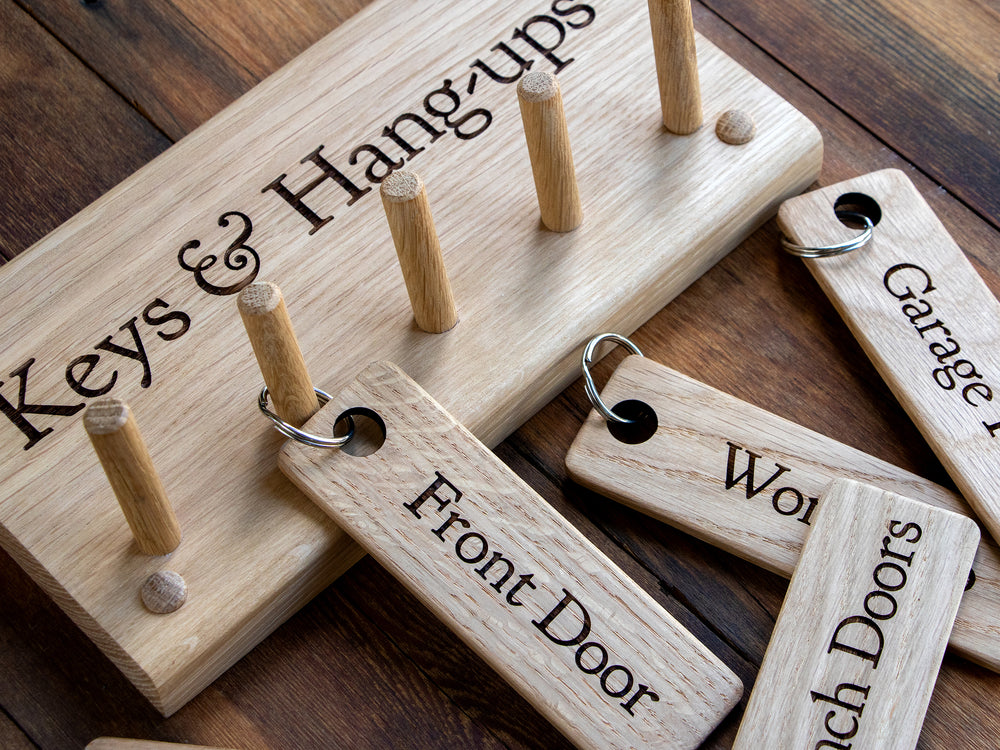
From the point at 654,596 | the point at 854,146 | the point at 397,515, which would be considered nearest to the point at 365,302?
the point at 397,515

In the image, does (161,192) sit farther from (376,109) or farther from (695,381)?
(695,381)

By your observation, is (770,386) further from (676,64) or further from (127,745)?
(127,745)

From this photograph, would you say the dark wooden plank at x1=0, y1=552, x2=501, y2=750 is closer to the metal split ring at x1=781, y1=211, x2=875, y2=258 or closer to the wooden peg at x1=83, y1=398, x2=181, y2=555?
the wooden peg at x1=83, y1=398, x2=181, y2=555

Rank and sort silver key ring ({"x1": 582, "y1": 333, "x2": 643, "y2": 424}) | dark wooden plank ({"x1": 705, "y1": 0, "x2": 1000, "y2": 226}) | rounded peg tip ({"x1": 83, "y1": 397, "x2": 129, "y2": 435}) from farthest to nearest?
dark wooden plank ({"x1": 705, "y1": 0, "x2": 1000, "y2": 226}) → silver key ring ({"x1": 582, "y1": 333, "x2": 643, "y2": 424}) → rounded peg tip ({"x1": 83, "y1": 397, "x2": 129, "y2": 435})

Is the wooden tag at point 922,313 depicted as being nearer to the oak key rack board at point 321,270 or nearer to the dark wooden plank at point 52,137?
the oak key rack board at point 321,270

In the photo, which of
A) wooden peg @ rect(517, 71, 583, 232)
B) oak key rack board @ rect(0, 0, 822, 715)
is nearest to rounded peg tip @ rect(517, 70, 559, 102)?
wooden peg @ rect(517, 71, 583, 232)

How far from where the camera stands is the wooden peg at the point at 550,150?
0.62 meters

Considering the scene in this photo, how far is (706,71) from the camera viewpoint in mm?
745

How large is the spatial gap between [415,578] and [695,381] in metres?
0.21

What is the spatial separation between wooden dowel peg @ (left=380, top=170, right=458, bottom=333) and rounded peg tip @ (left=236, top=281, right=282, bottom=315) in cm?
8

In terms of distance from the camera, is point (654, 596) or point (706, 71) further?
point (706, 71)

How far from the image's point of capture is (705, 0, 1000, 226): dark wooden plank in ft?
2.49

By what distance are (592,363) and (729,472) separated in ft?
0.41

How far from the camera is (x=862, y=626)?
56cm
